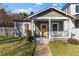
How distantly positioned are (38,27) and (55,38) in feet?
1.47

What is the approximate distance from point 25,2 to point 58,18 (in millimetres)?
809

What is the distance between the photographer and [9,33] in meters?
25.3

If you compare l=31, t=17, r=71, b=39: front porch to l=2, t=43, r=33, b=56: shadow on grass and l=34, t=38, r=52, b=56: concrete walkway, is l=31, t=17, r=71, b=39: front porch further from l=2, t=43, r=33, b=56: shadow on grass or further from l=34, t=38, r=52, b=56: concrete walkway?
l=2, t=43, r=33, b=56: shadow on grass

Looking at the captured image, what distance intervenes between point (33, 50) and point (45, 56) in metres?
0.30

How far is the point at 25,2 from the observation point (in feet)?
82.9

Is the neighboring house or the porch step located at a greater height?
the neighboring house

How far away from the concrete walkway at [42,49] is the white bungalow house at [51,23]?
0.20m

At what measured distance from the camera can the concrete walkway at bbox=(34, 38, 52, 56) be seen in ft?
82.9

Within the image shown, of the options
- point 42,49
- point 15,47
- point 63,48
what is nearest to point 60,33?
point 63,48

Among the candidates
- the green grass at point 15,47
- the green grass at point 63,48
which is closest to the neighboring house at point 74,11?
the green grass at point 63,48

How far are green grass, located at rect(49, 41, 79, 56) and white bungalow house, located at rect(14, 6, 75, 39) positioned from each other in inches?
6.5

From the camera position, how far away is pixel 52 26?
83.3ft

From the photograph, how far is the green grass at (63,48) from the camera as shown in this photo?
82.7 ft

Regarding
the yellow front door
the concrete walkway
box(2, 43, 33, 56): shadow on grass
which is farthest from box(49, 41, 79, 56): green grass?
box(2, 43, 33, 56): shadow on grass
